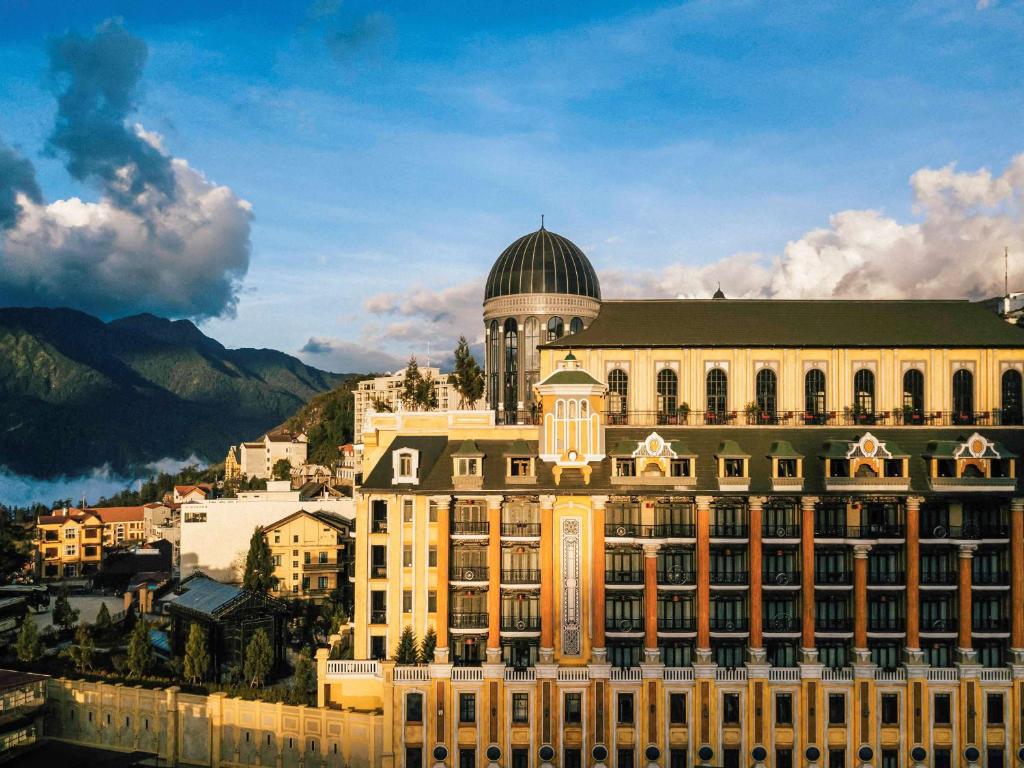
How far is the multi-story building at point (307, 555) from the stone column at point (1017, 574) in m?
65.5

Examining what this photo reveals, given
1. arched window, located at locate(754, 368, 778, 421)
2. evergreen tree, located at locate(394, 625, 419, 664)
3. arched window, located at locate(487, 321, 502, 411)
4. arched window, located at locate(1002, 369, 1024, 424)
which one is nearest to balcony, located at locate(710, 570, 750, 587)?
arched window, located at locate(754, 368, 778, 421)

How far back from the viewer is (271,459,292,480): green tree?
176 metres

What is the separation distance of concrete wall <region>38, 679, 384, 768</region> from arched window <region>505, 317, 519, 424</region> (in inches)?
1003

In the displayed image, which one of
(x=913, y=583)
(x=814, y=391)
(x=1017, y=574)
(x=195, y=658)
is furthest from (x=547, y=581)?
(x=195, y=658)

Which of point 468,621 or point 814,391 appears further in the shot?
point 814,391

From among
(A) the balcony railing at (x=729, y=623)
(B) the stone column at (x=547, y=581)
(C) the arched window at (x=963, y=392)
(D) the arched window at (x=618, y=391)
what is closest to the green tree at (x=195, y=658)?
(B) the stone column at (x=547, y=581)

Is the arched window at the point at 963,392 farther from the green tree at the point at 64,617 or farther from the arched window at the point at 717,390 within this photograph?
the green tree at the point at 64,617

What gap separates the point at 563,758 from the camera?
166ft

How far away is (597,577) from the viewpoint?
51.2 m

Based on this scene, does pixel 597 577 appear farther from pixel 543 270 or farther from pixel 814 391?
pixel 543 270

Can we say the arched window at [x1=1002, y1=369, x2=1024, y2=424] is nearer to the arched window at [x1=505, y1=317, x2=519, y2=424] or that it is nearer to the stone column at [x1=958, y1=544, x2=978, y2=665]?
the stone column at [x1=958, y1=544, x2=978, y2=665]

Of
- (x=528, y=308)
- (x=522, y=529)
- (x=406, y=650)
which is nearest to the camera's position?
(x=406, y=650)

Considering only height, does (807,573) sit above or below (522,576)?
above

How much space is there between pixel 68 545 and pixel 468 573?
320 ft
